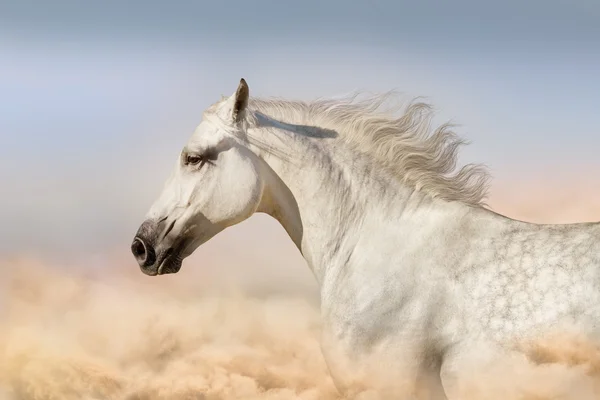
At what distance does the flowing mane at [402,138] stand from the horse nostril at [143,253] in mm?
818

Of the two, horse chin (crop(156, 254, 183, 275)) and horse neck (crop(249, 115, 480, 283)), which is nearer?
horse neck (crop(249, 115, 480, 283))

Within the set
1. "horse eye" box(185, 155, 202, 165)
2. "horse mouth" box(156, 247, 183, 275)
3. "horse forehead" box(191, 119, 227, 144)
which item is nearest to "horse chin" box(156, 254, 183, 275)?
"horse mouth" box(156, 247, 183, 275)

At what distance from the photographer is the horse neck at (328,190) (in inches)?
149

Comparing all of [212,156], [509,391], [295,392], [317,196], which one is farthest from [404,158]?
[295,392]

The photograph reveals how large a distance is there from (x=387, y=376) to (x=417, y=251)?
0.54m

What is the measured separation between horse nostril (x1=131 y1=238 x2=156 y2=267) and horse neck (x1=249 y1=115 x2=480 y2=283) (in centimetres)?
62

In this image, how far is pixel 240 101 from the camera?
379 centimetres

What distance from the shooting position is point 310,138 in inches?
152

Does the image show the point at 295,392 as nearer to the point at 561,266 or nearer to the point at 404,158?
the point at 404,158

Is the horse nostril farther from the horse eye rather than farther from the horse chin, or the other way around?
the horse eye

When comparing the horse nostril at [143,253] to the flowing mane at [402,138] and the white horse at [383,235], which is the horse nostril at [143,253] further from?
the flowing mane at [402,138]

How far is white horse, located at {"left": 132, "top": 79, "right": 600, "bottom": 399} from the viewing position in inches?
131

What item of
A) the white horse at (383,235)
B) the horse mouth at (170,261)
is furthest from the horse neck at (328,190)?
the horse mouth at (170,261)

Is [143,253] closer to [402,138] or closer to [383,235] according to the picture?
[383,235]
